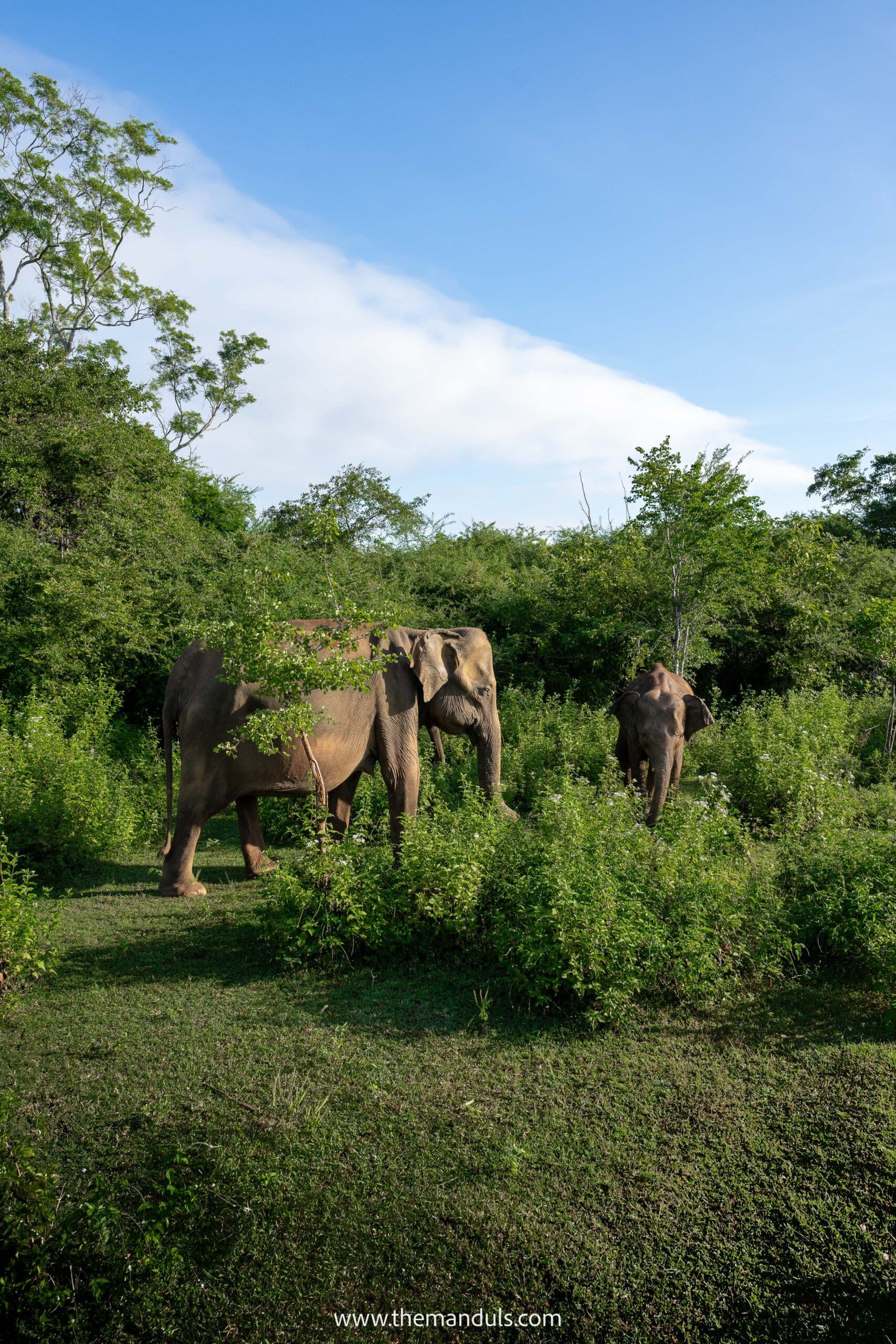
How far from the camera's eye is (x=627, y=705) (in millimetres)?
9992

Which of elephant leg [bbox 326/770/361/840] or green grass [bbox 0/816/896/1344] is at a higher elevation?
elephant leg [bbox 326/770/361/840]

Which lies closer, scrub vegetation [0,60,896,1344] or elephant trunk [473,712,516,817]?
scrub vegetation [0,60,896,1344]

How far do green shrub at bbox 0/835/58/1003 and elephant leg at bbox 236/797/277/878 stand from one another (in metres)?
2.74

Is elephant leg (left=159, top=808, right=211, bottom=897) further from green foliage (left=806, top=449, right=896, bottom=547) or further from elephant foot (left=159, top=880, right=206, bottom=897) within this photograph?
green foliage (left=806, top=449, right=896, bottom=547)

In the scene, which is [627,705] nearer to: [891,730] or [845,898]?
[845,898]

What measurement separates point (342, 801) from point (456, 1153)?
15.5 feet

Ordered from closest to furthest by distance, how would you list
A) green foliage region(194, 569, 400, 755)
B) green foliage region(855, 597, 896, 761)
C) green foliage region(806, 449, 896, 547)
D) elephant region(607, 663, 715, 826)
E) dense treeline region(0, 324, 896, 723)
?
green foliage region(194, 569, 400, 755) < elephant region(607, 663, 715, 826) < dense treeline region(0, 324, 896, 723) < green foliage region(855, 597, 896, 761) < green foliage region(806, 449, 896, 547)

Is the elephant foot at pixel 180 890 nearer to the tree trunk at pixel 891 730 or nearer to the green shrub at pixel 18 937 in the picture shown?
the green shrub at pixel 18 937

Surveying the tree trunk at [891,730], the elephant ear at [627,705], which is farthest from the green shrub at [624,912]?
the tree trunk at [891,730]

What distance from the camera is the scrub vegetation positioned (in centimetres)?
328

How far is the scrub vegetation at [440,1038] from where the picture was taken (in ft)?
10.8

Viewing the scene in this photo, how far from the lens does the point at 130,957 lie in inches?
247

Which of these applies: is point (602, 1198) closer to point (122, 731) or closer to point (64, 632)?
point (122, 731)

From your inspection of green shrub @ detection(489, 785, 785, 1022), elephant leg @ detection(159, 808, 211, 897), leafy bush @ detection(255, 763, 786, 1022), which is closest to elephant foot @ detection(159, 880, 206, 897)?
elephant leg @ detection(159, 808, 211, 897)
